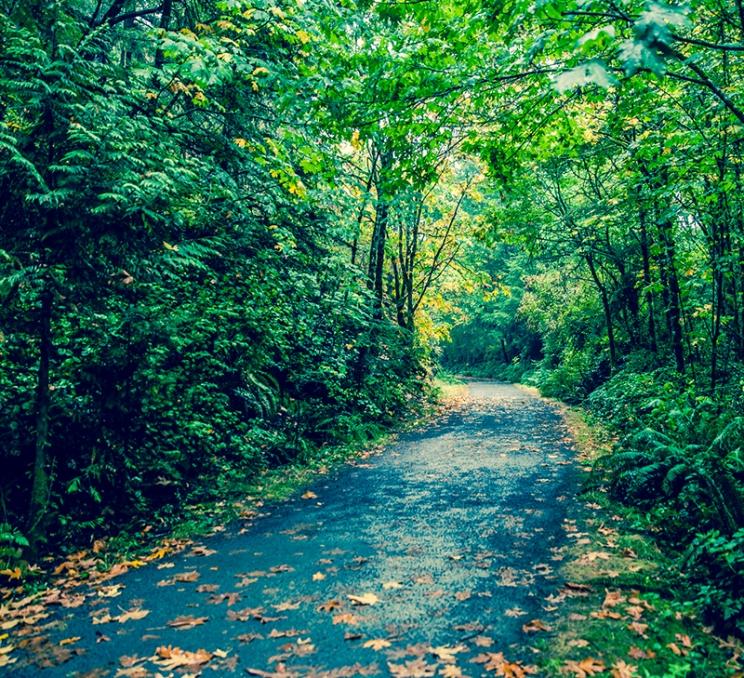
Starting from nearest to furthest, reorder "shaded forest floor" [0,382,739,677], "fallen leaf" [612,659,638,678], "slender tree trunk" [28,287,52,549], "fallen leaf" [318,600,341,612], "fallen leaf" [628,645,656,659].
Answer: "fallen leaf" [612,659,638,678], "fallen leaf" [628,645,656,659], "shaded forest floor" [0,382,739,677], "fallen leaf" [318,600,341,612], "slender tree trunk" [28,287,52,549]

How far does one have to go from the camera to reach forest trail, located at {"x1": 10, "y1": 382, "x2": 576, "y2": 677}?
11.8 feet

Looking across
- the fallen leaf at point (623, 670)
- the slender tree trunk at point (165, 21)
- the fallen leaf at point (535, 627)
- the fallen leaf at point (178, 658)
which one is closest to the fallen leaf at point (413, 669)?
the fallen leaf at point (535, 627)

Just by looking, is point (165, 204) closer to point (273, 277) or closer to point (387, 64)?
point (387, 64)

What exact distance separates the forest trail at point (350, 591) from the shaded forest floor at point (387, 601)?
17mm

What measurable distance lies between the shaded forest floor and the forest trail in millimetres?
17

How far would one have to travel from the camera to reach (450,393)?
75.6ft

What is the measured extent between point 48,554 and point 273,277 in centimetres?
619

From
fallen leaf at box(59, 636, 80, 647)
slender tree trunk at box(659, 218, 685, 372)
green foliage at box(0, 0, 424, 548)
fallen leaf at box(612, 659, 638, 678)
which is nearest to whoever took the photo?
fallen leaf at box(612, 659, 638, 678)

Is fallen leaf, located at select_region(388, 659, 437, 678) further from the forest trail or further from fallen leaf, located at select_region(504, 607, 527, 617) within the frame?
fallen leaf, located at select_region(504, 607, 527, 617)

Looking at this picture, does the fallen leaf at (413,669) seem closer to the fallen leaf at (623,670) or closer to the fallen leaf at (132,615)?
the fallen leaf at (623,670)

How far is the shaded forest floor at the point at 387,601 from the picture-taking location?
352 cm

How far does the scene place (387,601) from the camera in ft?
14.3

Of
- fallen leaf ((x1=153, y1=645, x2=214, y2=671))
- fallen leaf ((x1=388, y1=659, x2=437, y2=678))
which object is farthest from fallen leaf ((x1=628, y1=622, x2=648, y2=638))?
fallen leaf ((x1=153, y1=645, x2=214, y2=671))

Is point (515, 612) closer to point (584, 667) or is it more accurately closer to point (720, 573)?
point (584, 667)
